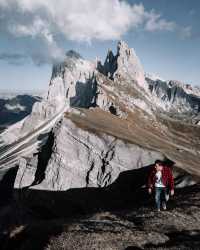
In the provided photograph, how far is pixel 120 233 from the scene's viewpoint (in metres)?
24.8

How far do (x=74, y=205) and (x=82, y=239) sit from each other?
180 feet

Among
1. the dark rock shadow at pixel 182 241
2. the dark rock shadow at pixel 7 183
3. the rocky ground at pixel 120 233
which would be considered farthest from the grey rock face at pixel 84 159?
the dark rock shadow at pixel 182 241

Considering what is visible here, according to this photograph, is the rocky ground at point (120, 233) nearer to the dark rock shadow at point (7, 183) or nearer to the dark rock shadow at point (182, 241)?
the dark rock shadow at point (182, 241)

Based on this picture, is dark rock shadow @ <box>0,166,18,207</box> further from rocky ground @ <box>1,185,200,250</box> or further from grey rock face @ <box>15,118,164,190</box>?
rocky ground @ <box>1,185,200,250</box>

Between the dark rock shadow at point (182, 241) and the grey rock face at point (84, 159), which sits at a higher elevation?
the grey rock face at point (84, 159)

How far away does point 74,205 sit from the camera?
3044 inches

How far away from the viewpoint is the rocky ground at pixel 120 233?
22938mm

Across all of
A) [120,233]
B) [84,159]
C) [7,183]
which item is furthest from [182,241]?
[7,183]

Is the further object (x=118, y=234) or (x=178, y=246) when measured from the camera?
(x=118, y=234)

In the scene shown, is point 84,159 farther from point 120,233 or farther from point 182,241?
point 182,241

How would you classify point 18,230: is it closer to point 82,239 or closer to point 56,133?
point 82,239

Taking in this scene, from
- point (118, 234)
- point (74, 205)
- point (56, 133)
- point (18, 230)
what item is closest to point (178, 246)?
point (118, 234)

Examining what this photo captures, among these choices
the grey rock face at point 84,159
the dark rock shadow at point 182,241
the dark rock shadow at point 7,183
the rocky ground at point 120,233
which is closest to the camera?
the dark rock shadow at point 182,241

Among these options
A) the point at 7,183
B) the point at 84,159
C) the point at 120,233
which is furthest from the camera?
the point at 7,183
